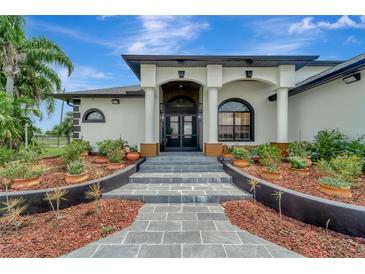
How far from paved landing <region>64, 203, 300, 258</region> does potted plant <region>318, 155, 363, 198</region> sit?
2118 millimetres

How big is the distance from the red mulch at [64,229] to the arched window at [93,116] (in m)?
6.78

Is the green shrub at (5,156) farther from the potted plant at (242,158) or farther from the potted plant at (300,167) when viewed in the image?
the potted plant at (300,167)

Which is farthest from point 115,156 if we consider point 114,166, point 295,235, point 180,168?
point 295,235

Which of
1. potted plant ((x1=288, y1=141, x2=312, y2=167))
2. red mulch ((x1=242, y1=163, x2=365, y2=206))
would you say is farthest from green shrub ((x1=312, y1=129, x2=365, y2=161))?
red mulch ((x1=242, y1=163, x2=365, y2=206))

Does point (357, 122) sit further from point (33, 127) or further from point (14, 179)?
point (33, 127)

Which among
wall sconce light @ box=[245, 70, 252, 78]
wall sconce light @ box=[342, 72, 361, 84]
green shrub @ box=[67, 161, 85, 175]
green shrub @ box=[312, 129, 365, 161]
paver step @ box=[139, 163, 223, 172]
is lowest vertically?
paver step @ box=[139, 163, 223, 172]

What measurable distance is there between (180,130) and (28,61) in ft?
29.6

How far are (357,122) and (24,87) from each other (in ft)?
51.9

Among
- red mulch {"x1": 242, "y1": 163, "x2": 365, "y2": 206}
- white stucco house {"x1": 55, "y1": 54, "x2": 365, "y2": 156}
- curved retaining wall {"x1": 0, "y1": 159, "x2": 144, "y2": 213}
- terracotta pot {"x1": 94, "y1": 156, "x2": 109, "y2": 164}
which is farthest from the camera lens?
terracotta pot {"x1": 94, "y1": 156, "x2": 109, "y2": 164}

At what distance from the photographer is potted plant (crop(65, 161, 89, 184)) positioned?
Answer: 521cm

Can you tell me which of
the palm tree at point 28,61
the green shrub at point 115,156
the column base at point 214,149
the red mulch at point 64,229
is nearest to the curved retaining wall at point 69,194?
the red mulch at point 64,229

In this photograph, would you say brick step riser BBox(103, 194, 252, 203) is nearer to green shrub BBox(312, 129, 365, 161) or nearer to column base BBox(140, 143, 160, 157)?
Answer: column base BBox(140, 143, 160, 157)

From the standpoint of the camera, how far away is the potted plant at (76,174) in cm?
521

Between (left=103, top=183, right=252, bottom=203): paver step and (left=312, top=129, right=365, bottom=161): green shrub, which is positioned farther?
(left=312, top=129, right=365, bottom=161): green shrub
